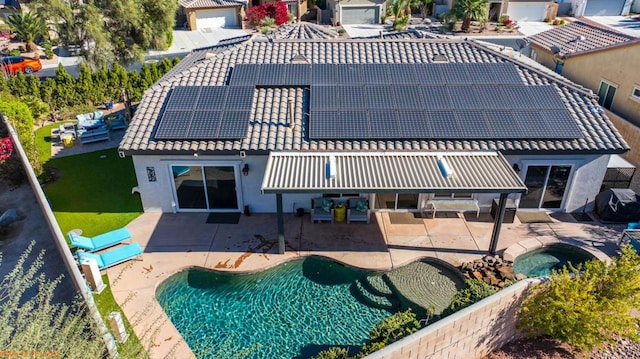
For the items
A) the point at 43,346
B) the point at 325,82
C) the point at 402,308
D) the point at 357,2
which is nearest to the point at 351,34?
the point at 357,2

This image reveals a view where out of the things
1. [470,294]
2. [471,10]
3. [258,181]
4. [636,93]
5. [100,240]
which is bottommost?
[100,240]

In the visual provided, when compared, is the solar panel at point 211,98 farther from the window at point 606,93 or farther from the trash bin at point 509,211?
the window at point 606,93

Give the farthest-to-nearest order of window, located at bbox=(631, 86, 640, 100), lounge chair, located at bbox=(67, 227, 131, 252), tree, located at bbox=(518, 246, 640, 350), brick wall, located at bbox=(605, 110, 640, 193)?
window, located at bbox=(631, 86, 640, 100) → brick wall, located at bbox=(605, 110, 640, 193) → lounge chair, located at bbox=(67, 227, 131, 252) → tree, located at bbox=(518, 246, 640, 350)

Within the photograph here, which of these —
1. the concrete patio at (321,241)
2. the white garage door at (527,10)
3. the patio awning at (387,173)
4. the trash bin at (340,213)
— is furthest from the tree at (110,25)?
the white garage door at (527,10)

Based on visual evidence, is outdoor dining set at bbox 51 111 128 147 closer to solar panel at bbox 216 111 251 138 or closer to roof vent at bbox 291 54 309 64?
solar panel at bbox 216 111 251 138

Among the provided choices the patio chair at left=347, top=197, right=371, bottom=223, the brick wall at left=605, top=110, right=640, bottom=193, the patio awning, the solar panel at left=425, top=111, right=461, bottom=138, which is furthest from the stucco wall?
the patio chair at left=347, top=197, right=371, bottom=223

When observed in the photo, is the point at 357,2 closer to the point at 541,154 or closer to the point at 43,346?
the point at 541,154

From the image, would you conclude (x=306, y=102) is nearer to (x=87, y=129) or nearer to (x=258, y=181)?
(x=258, y=181)

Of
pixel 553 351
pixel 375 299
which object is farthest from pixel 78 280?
pixel 553 351
